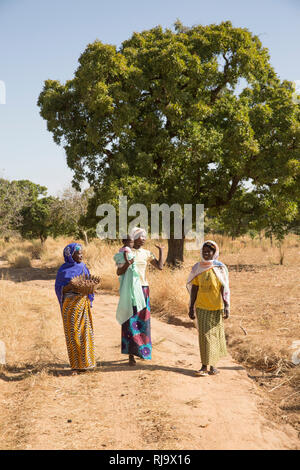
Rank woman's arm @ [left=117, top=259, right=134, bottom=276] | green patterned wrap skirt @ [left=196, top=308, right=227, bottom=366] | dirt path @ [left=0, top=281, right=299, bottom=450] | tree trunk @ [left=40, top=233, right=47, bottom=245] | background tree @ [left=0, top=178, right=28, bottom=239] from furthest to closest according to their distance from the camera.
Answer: tree trunk @ [left=40, top=233, right=47, bottom=245]
background tree @ [left=0, top=178, right=28, bottom=239]
woman's arm @ [left=117, top=259, right=134, bottom=276]
green patterned wrap skirt @ [left=196, top=308, right=227, bottom=366]
dirt path @ [left=0, top=281, right=299, bottom=450]

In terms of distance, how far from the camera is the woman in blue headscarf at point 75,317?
17.9 feet

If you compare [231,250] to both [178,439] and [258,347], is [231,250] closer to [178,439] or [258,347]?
[258,347]

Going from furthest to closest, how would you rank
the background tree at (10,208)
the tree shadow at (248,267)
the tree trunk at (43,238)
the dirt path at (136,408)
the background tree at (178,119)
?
the tree trunk at (43,238) → the background tree at (10,208) → the tree shadow at (248,267) → the background tree at (178,119) → the dirt path at (136,408)

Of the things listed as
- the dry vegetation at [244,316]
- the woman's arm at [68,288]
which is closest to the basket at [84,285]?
the woman's arm at [68,288]

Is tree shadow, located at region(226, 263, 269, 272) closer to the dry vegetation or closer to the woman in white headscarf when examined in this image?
the dry vegetation

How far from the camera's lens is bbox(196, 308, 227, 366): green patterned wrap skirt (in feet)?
17.7

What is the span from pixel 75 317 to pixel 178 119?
31.6 ft

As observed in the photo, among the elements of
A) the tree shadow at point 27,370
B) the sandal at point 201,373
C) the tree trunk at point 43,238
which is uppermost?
the tree trunk at point 43,238

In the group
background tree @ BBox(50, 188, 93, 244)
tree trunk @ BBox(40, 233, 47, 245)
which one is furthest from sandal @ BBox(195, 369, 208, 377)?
tree trunk @ BBox(40, 233, 47, 245)

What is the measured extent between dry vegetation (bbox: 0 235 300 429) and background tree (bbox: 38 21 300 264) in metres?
3.07

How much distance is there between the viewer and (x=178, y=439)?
146 inches

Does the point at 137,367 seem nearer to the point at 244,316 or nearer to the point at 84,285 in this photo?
the point at 84,285

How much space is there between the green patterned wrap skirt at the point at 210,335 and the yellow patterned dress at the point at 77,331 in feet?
4.71

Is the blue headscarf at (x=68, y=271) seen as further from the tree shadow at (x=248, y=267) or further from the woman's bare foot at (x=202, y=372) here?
the tree shadow at (x=248, y=267)
